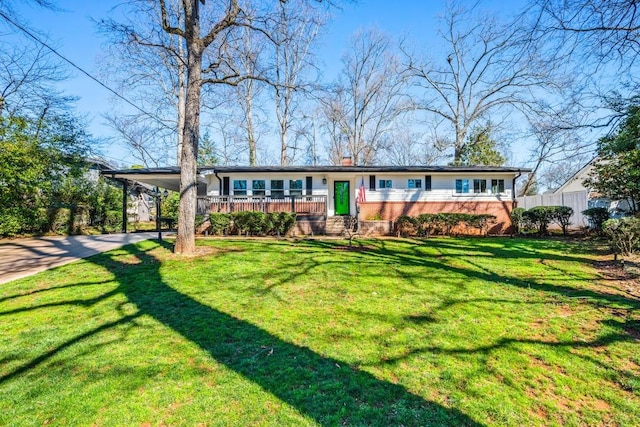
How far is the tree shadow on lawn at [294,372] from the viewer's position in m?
2.25

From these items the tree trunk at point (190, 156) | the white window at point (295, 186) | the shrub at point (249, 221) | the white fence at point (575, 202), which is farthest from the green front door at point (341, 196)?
the white fence at point (575, 202)

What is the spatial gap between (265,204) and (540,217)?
1252 centimetres

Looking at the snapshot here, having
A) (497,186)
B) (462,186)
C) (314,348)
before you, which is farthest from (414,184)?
(314,348)

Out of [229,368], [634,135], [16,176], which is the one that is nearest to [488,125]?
[634,135]

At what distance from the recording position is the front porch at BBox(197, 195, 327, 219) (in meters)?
13.4

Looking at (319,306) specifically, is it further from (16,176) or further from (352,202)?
(16,176)

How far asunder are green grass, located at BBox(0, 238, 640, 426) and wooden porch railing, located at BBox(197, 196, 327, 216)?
758 cm

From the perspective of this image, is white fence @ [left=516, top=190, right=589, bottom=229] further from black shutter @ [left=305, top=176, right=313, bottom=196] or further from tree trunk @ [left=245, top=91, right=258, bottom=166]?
tree trunk @ [left=245, top=91, right=258, bottom=166]

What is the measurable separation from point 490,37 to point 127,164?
32.6m

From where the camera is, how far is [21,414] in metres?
2.21

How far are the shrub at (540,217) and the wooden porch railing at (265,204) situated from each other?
9.34 metres

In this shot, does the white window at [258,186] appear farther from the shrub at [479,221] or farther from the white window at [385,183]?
the shrub at [479,221]

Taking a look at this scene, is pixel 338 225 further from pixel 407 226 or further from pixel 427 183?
pixel 427 183

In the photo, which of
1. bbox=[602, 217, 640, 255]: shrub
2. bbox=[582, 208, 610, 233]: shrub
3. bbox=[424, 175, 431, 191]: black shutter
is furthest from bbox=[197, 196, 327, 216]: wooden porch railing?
bbox=[582, 208, 610, 233]: shrub
